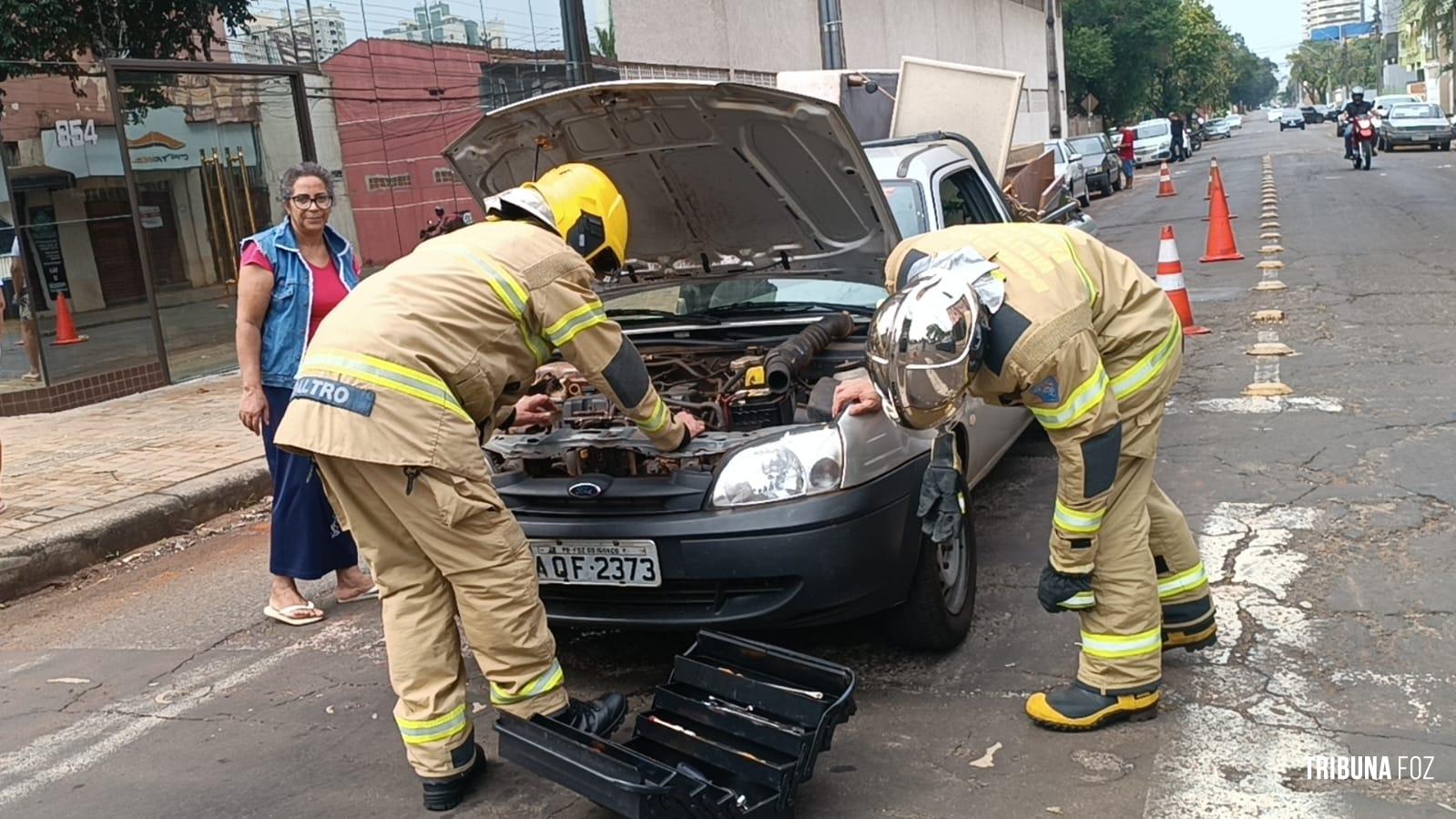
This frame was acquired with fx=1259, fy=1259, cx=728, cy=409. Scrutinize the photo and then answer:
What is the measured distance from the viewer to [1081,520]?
Result: 3.35 metres

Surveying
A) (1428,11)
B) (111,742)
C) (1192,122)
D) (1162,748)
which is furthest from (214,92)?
(1192,122)

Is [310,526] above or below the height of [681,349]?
below

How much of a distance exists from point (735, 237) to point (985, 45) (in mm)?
36677

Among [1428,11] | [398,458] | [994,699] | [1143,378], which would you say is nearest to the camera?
[398,458]

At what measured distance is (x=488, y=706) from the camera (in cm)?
404

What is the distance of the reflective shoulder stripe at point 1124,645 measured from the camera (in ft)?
11.4

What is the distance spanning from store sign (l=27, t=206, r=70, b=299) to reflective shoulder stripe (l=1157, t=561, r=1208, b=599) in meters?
9.31

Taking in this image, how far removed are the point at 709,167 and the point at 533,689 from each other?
2276 mm

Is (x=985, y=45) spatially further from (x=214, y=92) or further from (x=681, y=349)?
(x=681, y=349)

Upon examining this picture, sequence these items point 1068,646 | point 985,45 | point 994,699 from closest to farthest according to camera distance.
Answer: point 994,699 → point 1068,646 → point 985,45

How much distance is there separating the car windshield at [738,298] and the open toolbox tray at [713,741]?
1.87m

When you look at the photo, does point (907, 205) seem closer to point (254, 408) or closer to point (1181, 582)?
point (1181, 582)

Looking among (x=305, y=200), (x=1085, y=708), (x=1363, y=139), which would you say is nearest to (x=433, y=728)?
(x=1085, y=708)

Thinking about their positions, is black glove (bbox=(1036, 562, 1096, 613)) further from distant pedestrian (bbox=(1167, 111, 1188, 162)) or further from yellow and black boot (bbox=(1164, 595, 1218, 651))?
distant pedestrian (bbox=(1167, 111, 1188, 162))
